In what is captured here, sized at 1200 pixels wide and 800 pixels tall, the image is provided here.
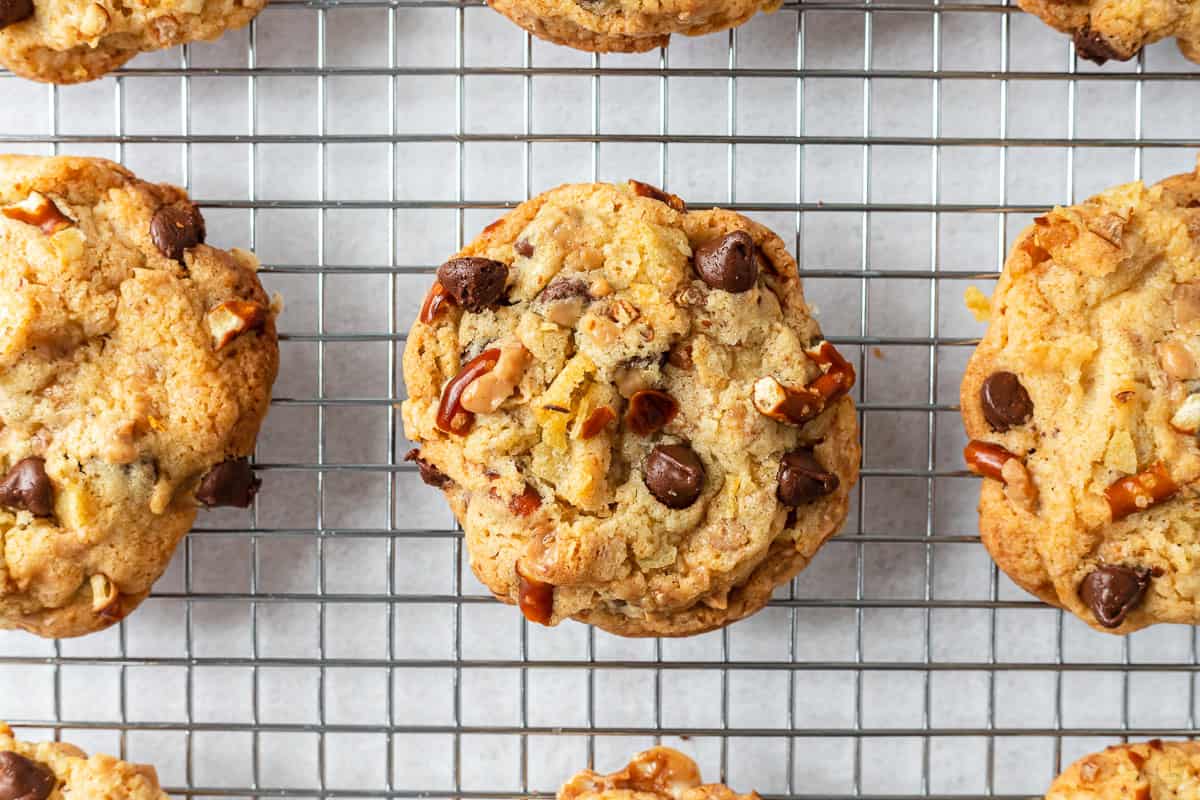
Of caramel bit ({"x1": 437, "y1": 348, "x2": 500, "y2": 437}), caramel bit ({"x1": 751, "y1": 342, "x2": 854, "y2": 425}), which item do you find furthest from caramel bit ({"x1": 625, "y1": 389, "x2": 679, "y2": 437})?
caramel bit ({"x1": 437, "y1": 348, "x2": 500, "y2": 437})

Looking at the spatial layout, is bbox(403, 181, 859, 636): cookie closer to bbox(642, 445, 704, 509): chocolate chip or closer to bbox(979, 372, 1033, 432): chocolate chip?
bbox(642, 445, 704, 509): chocolate chip

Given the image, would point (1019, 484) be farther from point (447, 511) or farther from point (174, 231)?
point (174, 231)

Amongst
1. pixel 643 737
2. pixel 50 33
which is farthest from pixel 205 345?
pixel 643 737

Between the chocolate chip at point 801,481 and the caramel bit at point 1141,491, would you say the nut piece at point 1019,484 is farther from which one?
the chocolate chip at point 801,481

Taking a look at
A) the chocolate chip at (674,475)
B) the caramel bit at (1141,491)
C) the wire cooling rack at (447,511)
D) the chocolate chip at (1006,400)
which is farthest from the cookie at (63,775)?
the caramel bit at (1141,491)

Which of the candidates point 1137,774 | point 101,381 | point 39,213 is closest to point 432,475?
point 101,381

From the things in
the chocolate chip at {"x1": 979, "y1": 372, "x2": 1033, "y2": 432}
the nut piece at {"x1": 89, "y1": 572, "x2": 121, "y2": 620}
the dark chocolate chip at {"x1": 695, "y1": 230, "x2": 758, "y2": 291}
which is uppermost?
the dark chocolate chip at {"x1": 695, "y1": 230, "x2": 758, "y2": 291}
